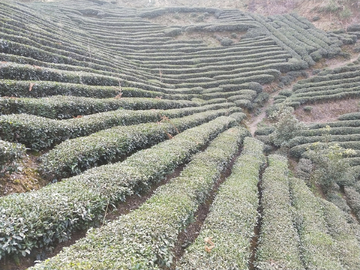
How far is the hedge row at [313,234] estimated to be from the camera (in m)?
9.41

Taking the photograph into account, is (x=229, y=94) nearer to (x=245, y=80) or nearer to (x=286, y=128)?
(x=245, y=80)

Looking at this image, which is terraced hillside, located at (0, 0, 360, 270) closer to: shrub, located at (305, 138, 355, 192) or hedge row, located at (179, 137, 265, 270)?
hedge row, located at (179, 137, 265, 270)

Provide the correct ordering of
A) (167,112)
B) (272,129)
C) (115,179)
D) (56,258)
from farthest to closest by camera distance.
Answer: (272,129)
(167,112)
(115,179)
(56,258)

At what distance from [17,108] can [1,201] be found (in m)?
5.96

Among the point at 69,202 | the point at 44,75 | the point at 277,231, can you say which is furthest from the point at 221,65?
the point at 69,202

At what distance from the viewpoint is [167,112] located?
1870 cm

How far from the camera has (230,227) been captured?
28.9 feet

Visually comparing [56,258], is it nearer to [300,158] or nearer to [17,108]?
[17,108]

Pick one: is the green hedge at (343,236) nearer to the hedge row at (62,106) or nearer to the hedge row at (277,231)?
the hedge row at (277,231)

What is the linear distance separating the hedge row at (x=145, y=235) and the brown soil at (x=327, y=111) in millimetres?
23397

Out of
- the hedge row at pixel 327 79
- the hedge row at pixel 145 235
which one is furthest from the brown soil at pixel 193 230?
the hedge row at pixel 327 79

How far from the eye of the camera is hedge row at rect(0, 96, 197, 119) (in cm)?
1006

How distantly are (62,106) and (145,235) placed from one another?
8.74 m

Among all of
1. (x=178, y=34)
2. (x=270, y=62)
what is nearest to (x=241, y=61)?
(x=270, y=62)
